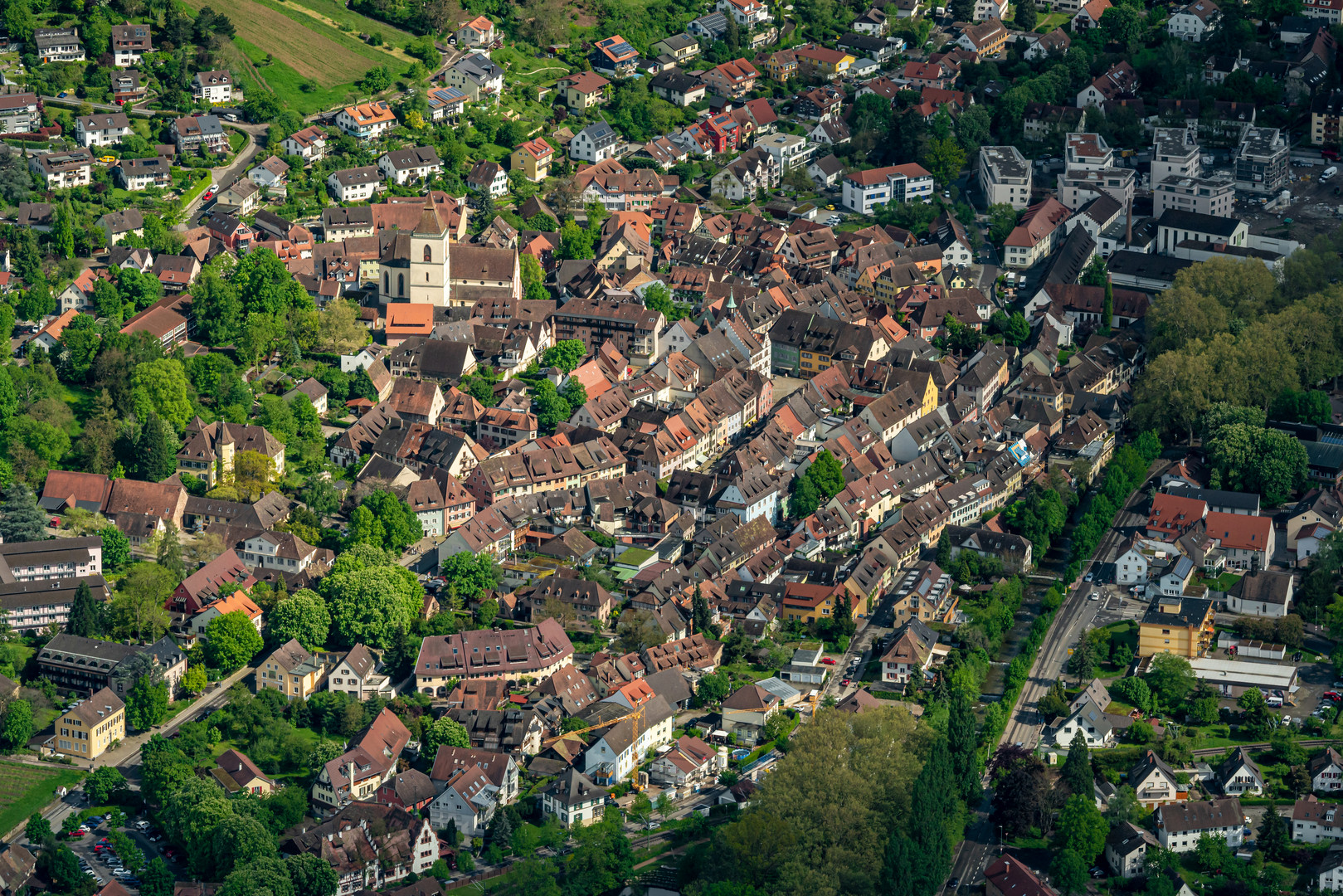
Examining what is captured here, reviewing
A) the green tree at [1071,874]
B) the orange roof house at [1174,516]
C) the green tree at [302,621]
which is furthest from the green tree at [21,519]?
the orange roof house at [1174,516]

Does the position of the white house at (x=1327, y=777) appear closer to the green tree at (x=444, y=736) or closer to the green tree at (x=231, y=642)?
→ the green tree at (x=444, y=736)

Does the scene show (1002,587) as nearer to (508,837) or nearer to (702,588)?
(702,588)

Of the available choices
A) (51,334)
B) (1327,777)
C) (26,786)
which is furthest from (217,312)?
(1327,777)

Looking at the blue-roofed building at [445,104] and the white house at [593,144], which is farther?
the blue-roofed building at [445,104]

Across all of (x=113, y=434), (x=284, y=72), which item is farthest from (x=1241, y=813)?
(x=284, y=72)

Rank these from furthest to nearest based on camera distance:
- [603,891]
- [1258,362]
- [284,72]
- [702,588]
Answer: [284,72]
[1258,362]
[702,588]
[603,891]

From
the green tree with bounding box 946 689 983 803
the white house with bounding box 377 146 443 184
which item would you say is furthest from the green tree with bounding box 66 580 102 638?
the white house with bounding box 377 146 443 184
